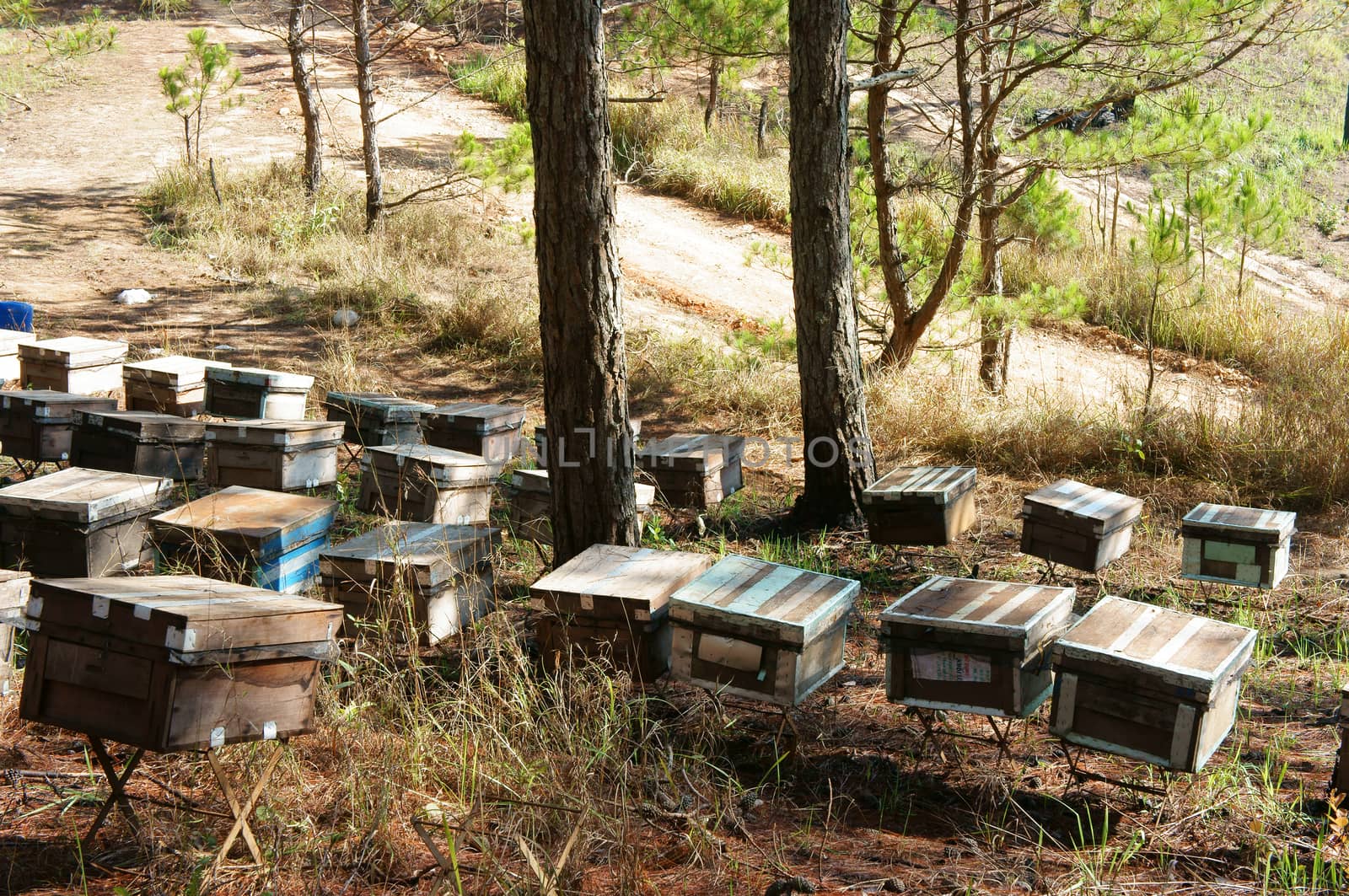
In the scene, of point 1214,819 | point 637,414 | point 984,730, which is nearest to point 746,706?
point 984,730

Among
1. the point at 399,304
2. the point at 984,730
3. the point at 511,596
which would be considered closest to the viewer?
the point at 984,730

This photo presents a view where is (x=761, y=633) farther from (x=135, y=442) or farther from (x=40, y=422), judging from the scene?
(x=40, y=422)

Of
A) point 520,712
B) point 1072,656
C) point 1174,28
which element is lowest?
point 520,712

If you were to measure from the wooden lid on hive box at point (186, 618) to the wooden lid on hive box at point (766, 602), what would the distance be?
4.47 feet

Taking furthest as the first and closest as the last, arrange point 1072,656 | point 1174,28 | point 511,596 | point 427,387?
point 427,387 → point 1174,28 → point 511,596 → point 1072,656

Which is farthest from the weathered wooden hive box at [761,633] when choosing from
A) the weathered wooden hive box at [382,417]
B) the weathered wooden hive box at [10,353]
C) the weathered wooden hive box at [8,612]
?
the weathered wooden hive box at [10,353]

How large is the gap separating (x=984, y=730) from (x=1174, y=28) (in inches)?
239

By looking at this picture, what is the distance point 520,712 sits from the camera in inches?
153

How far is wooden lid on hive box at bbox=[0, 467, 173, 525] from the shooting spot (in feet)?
16.7

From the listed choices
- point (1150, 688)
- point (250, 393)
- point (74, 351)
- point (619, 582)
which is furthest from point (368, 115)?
point (1150, 688)

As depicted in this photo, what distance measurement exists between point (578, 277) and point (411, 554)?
1.46m

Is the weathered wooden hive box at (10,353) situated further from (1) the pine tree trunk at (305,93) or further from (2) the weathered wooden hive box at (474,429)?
(1) the pine tree trunk at (305,93)

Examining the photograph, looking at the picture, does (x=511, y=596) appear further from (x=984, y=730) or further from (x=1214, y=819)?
(x=1214, y=819)

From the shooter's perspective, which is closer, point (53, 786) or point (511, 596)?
point (53, 786)
